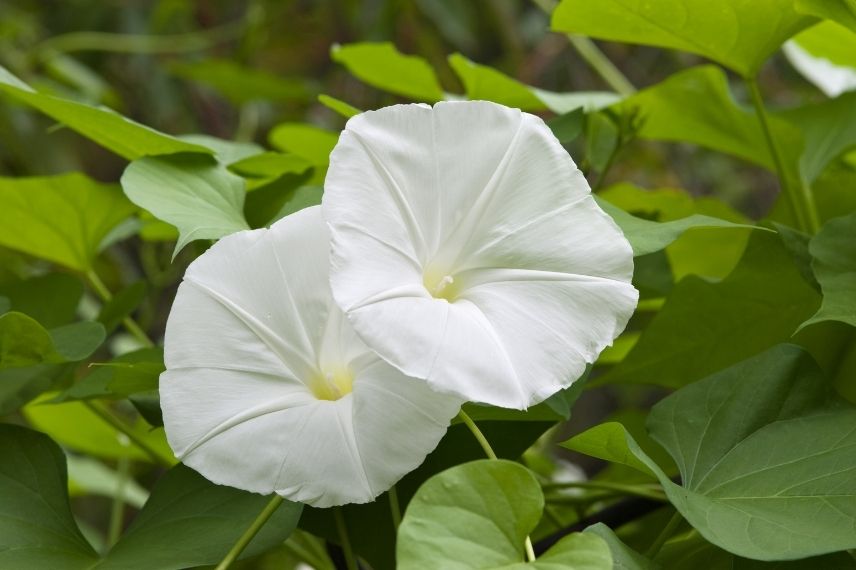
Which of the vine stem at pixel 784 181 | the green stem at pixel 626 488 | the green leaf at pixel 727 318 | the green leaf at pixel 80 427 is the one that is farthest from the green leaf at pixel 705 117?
the green leaf at pixel 80 427

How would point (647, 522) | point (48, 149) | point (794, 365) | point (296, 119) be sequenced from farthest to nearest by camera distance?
point (296, 119), point (48, 149), point (647, 522), point (794, 365)

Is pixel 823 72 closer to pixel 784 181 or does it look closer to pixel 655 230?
pixel 784 181

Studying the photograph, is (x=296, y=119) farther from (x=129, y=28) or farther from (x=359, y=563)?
(x=359, y=563)

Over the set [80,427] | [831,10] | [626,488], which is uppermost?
[831,10]

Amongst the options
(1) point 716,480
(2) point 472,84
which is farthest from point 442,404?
(2) point 472,84

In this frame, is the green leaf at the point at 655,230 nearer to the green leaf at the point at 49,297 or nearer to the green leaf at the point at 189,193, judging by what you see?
the green leaf at the point at 189,193

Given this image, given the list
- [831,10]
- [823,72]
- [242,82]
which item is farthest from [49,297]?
[242,82]

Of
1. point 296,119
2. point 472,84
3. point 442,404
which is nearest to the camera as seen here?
point 442,404
